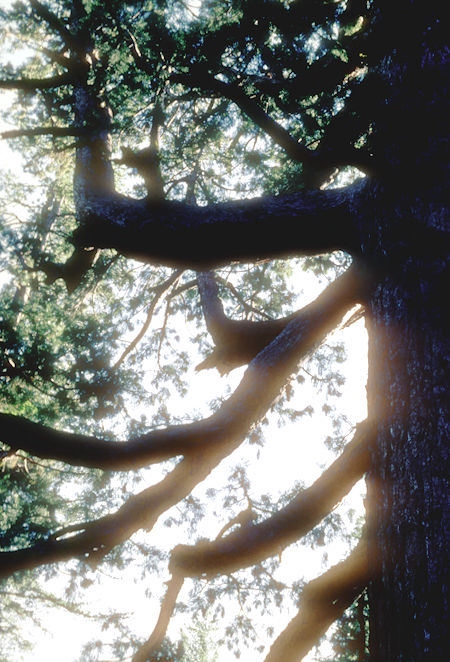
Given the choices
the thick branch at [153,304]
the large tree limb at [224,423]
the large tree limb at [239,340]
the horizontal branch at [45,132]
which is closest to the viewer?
the large tree limb at [224,423]

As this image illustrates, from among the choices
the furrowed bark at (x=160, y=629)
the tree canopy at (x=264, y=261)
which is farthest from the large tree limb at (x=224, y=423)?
the furrowed bark at (x=160, y=629)

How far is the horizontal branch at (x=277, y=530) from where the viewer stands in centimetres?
207

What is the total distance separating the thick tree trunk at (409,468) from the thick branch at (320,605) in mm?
1063

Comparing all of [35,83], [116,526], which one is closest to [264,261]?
[116,526]

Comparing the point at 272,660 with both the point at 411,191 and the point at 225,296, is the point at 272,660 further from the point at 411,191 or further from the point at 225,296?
the point at 225,296

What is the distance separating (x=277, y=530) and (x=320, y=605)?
828mm

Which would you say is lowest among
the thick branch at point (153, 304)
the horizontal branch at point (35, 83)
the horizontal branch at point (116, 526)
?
the horizontal branch at point (116, 526)

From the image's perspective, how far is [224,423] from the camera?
297cm

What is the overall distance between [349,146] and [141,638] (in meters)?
10.2

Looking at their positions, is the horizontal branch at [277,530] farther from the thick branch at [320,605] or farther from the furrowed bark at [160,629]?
the furrowed bark at [160,629]

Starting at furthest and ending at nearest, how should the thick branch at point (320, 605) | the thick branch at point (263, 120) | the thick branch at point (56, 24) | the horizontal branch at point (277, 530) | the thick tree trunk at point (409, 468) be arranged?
1. the thick branch at point (56, 24)
2. the thick branch at point (263, 120)
3. the thick branch at point (320, 605)
4. the horizontal branch at point (277, 530)
5. the thick tree trunk at point (409, 468)

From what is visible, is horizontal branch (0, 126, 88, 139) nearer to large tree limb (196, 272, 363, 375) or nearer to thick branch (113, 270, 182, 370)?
thick branch (113, 270, 182, 370)

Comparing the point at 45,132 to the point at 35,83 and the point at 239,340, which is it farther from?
the point at 239,340

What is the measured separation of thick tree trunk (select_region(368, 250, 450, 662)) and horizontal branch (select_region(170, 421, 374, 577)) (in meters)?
0.37
